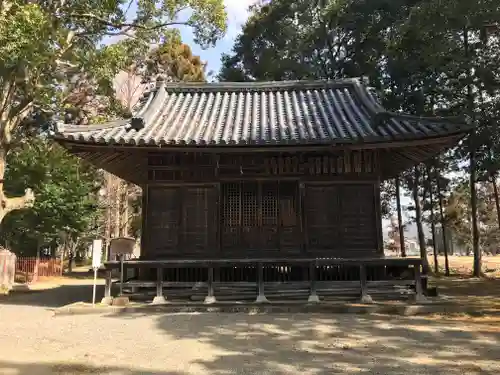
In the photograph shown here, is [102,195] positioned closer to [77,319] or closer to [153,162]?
[153,162]

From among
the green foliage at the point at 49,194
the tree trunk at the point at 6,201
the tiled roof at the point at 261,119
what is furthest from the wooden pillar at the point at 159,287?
the green foliage at the point at 49,194

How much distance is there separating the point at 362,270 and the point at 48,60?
1274cm

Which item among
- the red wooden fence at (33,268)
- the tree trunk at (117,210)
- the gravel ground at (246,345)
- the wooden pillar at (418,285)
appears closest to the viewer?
the gravel ground at (246,345)

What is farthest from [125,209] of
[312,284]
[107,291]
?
[312,284]

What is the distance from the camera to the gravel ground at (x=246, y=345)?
5465 millimetres

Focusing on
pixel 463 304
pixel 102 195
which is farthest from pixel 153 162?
pixel 102 195

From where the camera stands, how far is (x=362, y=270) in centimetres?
1008

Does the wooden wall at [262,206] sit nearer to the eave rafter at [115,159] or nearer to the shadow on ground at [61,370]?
the eave rafter at [115,159]

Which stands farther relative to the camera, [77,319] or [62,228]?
[62,228]

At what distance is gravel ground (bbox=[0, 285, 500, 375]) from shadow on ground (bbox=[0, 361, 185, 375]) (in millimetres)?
12

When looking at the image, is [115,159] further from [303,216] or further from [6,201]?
[6,201]

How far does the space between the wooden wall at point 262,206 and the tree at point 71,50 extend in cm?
690

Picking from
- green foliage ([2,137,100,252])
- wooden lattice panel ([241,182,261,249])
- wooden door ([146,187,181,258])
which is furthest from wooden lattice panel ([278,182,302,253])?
green foliage ([2,137,100,252])

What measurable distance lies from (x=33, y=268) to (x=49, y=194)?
4.27 meters
